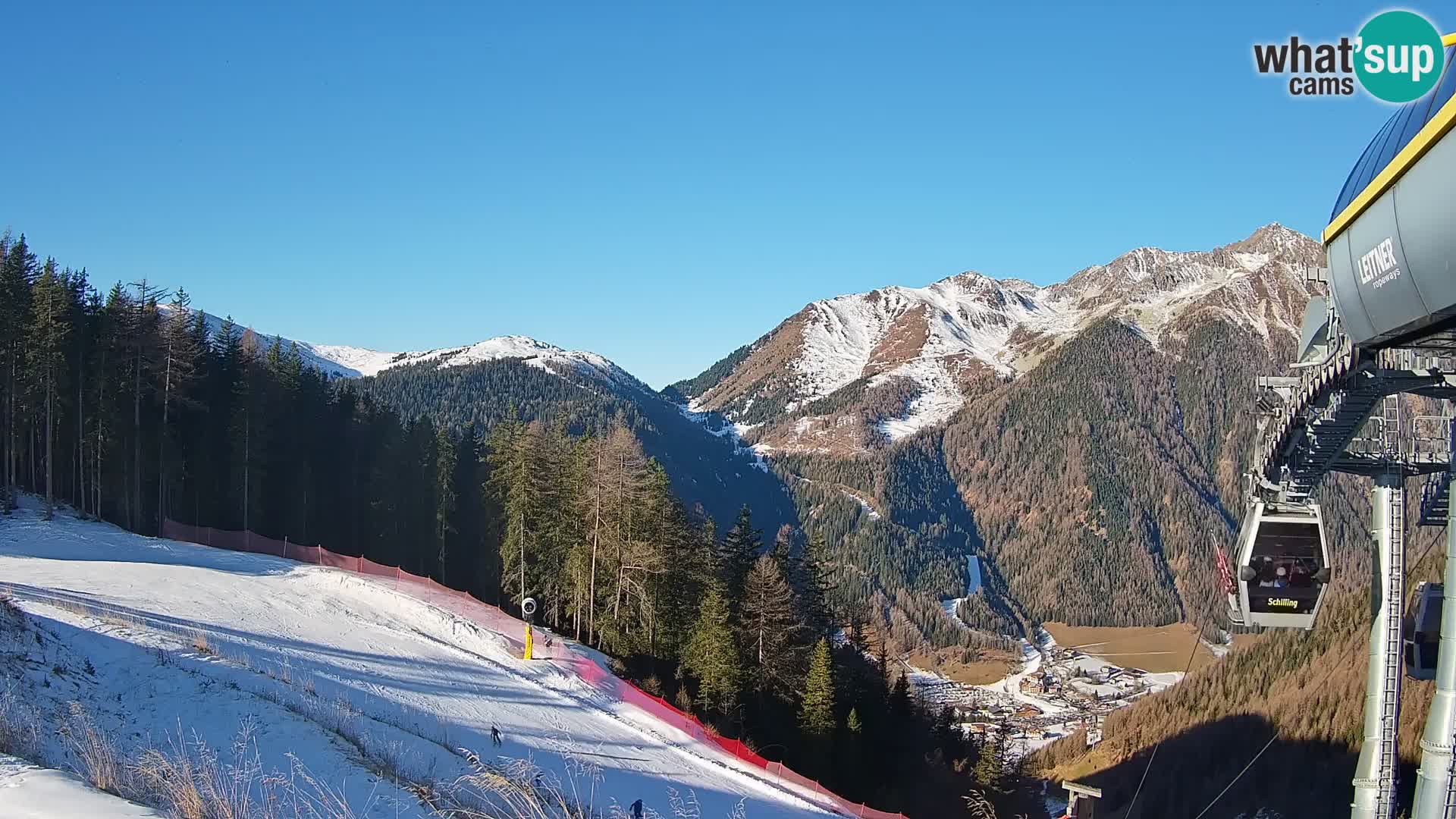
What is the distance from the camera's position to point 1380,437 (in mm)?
14984

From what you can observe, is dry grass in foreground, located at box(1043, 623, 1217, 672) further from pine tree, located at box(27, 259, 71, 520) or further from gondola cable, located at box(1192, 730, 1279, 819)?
pine tree, located at box(27, 259, 71, 520)

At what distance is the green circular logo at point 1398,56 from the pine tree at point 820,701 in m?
27.3

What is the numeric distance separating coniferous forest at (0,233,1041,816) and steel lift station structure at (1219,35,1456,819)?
1876cm

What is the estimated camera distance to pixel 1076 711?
13038 cm

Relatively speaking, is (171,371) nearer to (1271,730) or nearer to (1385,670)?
(1385,670)

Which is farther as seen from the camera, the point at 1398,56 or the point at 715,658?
the point at 715,658

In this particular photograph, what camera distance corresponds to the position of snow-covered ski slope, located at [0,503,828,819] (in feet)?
37.4

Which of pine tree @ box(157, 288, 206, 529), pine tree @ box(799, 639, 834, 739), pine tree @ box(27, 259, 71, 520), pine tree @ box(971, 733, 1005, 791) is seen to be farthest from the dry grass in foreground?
pine tree @ box(27, 259, 71, 520)

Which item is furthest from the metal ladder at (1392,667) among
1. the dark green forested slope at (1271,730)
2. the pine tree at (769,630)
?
the pine tree at (769,630)

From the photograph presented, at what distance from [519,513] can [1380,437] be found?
99.8 feet

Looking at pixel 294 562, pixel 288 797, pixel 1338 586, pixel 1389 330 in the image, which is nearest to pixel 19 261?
pixel 294 562

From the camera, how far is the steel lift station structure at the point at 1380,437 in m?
7.69

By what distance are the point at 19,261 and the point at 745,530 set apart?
108ft

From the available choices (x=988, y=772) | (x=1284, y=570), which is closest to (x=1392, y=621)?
(x=1284, y=570)
